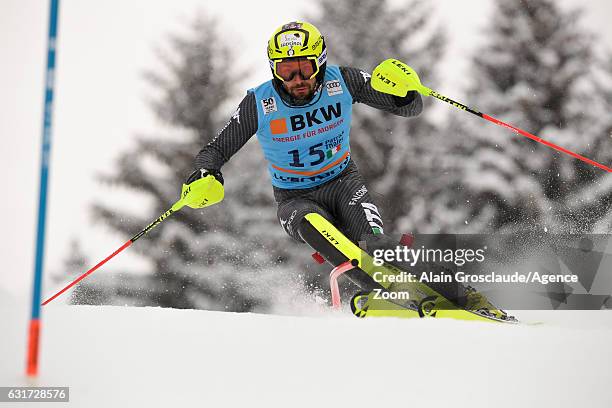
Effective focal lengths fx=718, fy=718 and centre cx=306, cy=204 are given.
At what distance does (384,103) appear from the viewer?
17.3ft

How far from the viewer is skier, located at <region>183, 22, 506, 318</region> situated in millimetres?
4891

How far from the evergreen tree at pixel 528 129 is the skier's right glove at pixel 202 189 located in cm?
1137

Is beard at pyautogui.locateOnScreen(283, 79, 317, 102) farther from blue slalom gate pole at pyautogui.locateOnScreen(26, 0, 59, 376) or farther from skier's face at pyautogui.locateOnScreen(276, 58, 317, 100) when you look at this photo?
blue slalom gate pole at pyautogui.locateOnScreen(26, 0, 59, 376)

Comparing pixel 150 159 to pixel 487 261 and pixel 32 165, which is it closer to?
pixel 32 165

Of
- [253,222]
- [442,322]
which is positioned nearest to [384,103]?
[442,322]

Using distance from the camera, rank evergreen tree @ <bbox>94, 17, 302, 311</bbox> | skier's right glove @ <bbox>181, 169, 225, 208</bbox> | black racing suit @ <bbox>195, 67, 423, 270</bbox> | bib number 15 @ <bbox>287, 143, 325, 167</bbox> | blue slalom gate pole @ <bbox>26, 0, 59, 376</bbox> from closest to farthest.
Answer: blue slalom gate pole @ <bbox>26, 0, 59, 376</bbox> → skier's right glove @ <bbox>181, 169, 225, 208</bbox> → black racing suit @ <bbox>195, 67, 423, 270</bbox> → bib number 15 @ <bbox>287, 143, 325, 167</bbox> → evergreen tree @ <bbox>94, 17, 302, 311</bbox>

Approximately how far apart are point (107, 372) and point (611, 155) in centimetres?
1468

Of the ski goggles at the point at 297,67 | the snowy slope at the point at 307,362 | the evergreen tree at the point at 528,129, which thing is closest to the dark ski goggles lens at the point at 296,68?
the ski goggles at the point at 297,67

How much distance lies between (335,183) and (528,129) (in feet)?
39.4

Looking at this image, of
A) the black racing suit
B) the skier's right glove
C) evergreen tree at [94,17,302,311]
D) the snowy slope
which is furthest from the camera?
evergreen tree at [94,17,302,311]

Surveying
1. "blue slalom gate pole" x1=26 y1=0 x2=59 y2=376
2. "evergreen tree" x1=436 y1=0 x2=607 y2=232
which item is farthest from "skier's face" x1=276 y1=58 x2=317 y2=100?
"evergreen tree" x1=436 y1=0 x2=607 y2=232

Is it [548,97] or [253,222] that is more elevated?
[548,97]

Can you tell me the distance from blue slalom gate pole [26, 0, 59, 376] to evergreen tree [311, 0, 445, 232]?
12392 mm

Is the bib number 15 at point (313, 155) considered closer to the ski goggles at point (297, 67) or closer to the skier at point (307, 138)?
the skier at point (307, 138)
